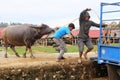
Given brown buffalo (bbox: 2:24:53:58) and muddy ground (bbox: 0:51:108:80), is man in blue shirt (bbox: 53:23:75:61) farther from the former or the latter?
brown buffalo (bbox: 2:24:53:58)

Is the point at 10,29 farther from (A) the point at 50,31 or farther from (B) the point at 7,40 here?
(A) the point at 50,31

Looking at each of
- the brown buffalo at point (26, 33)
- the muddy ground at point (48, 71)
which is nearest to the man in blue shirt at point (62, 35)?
the muddy ground at point (48, 71)

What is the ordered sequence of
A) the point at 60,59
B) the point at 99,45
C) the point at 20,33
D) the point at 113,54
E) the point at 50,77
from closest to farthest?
the point at 113,54, the point at 99,45, the point at 50,77, the point at 60,59, the point at 20,33

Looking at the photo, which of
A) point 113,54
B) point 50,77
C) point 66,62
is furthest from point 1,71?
point 113,54

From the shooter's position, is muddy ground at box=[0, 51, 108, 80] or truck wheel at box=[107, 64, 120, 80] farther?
muddy ground at box=[0, 51, 108, 80]

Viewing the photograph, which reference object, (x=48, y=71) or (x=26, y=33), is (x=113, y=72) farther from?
(x=26, y=33)

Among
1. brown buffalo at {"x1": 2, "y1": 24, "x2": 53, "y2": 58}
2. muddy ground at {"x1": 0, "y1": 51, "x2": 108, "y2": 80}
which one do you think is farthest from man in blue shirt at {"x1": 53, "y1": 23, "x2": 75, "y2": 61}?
brown buffalo at {"x1": 2, "y1": 24, "x2": 53, "y2": 58}

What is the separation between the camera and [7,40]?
17.4 metres

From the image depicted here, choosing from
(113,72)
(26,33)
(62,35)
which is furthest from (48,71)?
(26,33)

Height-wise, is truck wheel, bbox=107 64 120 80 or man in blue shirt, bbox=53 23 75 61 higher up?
man in blue shirt, bbox=53 23 75 61

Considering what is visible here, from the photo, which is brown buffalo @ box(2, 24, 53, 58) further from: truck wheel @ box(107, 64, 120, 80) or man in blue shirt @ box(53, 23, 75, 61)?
truck wheel @ box(107, 64, 120, 80)

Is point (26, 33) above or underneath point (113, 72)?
above

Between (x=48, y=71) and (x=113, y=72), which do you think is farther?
(x=48, y=71)

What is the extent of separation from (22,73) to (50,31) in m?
4.52
